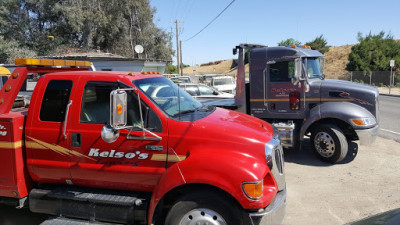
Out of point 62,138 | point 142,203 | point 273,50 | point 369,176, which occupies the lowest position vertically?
point 369,176

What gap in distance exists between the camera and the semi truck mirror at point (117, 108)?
2939mm

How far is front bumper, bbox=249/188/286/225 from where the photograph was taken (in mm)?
2938

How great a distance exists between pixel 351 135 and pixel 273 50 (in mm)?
2628

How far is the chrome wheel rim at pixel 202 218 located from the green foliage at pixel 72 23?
29.1 meters

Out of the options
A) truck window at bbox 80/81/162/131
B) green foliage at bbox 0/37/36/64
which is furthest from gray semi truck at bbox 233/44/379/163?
green foliage at bbox 0/37/36/64

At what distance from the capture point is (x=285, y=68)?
22.9 feet

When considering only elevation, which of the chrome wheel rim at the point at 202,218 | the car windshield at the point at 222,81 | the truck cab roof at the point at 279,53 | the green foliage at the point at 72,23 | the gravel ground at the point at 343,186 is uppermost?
the green foliage at the point at 72,23

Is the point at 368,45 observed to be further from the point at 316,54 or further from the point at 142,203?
the point at 142,203

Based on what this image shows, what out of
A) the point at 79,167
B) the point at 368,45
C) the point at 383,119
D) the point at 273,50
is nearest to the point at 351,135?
the point at 273,50

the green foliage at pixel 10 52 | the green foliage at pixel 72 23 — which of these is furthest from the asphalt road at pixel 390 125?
the green foliage at pixel 10 52

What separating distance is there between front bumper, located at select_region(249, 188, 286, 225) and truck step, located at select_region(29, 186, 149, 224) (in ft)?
3.89

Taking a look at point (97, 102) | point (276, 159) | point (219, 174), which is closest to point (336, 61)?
point (276, 159)

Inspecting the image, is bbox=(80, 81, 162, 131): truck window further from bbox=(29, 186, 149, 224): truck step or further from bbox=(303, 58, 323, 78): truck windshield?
bbox=(303, 58, 323, 78): truck windshield

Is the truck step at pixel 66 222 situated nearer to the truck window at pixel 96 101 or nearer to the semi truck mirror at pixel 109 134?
the semi truck mirror at pixel 109 134
